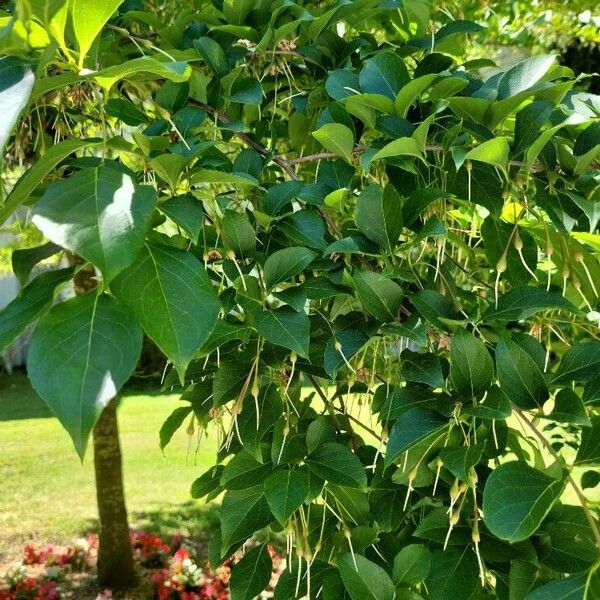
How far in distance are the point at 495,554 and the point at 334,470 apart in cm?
18

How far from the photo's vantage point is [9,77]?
1.76 ft

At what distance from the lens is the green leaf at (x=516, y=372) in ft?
2.35

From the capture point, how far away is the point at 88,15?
574 mm

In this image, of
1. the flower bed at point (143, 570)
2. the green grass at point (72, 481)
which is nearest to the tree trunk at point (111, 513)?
the flower bed at point (143, 570)

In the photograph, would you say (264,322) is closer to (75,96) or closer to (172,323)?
(172,323)

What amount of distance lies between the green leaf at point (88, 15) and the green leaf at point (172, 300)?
0.16 meters

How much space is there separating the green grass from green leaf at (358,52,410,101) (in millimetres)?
2360

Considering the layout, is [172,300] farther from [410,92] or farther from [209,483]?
[209,483]

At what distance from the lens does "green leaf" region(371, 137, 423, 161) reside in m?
0.70

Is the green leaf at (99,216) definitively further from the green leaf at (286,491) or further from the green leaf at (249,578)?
the green leaf at (249,578)

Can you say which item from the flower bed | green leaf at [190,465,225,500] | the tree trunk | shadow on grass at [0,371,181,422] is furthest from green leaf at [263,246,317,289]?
shadow on grass at [0,371,181,422]

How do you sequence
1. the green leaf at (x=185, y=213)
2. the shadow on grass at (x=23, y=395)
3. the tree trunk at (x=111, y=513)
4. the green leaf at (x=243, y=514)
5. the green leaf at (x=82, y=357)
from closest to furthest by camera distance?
the green leaf at (x=82, y=357) < the green leaf at (x=185, y=213) < the green leaf at (x=243, y=514) < the tree trunk at (x=111, y=513) < the shadow on grass at (x=23, y=395)

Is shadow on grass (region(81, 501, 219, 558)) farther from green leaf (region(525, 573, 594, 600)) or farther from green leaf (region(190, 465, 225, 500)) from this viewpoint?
green leaf (region(525, 573, 594, 600))

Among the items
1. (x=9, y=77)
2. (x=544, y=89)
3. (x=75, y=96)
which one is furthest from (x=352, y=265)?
(x=75, y=96)
